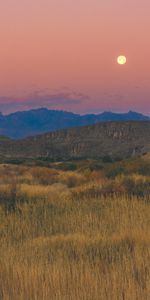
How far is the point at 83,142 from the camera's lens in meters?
102

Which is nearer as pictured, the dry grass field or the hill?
the dry grass field

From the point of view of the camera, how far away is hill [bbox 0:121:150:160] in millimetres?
96062

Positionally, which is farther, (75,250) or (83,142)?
(83,142)

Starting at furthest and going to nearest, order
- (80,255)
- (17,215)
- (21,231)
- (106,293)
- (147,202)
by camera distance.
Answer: (147,202), (17,215), (21,231), (80,255), (106,293)

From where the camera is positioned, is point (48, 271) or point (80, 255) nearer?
point (48, 271)

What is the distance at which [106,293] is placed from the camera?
18.5 ft

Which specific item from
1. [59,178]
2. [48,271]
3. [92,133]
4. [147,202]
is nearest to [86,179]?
[59,178]

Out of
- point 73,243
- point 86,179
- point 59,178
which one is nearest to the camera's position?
point 73,243

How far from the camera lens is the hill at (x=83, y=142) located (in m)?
96.1

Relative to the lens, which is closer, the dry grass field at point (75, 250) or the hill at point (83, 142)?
the dry grass field at point (75, 250)

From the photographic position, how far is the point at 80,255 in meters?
7.13

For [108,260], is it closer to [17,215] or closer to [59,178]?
[17,215]

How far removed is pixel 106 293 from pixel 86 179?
57.9 ft

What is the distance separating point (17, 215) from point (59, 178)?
550 inches
